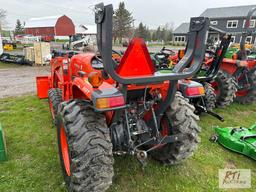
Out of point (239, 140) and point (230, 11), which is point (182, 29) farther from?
point (239, 140)

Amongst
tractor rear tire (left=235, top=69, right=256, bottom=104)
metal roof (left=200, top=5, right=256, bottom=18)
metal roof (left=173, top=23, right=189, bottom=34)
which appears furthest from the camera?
metal roof (left=173, top=23, right=189, bottom=34)

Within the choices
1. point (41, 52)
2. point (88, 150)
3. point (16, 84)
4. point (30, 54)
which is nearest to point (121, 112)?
point (88, 150)

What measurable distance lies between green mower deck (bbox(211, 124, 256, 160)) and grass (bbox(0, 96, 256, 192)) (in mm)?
105

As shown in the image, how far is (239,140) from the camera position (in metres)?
3.19

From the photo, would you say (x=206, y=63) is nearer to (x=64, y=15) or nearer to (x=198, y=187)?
(x=198, y=187)

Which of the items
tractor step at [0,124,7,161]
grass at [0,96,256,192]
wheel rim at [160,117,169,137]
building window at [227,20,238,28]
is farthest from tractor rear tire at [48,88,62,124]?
building window at [227,20,238,28]

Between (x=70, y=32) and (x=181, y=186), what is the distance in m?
48.0

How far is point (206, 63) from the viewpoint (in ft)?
17.1

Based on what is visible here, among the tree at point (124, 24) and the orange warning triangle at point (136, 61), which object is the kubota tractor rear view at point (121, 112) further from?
the tree at point (124, 24)

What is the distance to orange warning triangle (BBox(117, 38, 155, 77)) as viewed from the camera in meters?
1.92

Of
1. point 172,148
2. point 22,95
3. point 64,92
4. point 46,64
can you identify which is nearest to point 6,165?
point 64,92

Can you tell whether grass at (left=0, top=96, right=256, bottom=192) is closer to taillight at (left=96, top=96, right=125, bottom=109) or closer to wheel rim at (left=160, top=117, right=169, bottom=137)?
wheel rim at (left=160, top=117, right=169, bottom=137)

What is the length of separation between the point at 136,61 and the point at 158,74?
9.4 inches

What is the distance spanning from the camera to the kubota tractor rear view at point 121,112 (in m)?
1.80
